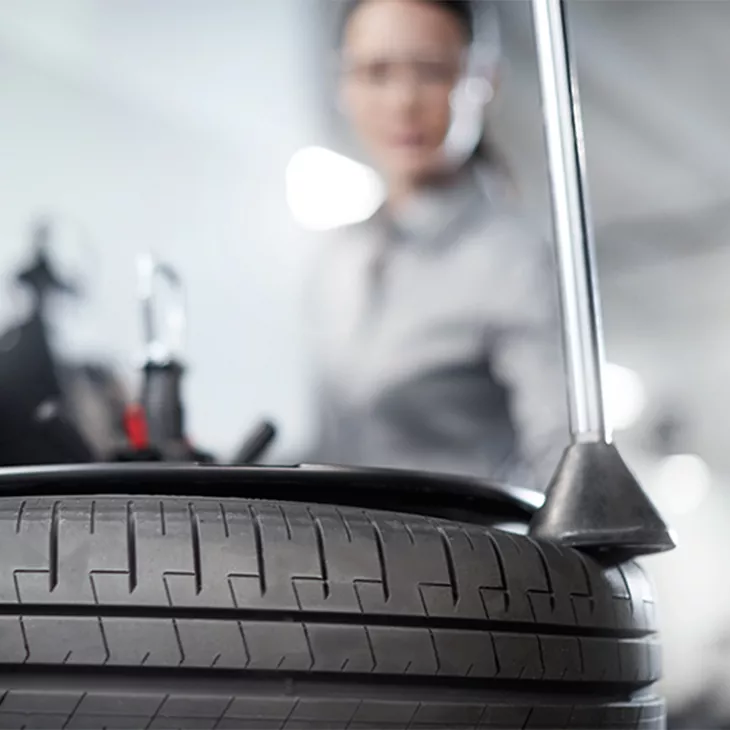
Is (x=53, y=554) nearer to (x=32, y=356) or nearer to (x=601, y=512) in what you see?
(x=601, y=512)

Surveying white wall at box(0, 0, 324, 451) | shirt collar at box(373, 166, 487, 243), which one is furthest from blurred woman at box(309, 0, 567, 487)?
white wall at box(0, 0, 324, 451)

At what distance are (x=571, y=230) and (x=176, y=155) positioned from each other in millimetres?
1891

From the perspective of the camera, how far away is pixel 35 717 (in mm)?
378

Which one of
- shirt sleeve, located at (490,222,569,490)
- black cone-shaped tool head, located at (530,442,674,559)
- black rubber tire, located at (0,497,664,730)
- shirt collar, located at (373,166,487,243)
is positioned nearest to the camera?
black rubber tire, located at (0,497,664,730)

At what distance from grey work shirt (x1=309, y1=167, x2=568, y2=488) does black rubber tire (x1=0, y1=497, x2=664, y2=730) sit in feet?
5.65

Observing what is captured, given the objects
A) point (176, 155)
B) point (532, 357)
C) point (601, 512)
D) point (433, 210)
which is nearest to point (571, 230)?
point (601, 512)

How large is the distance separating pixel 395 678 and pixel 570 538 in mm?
128

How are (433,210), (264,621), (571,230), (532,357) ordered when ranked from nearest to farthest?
1. (264,621)
2. (571,230)
3. (532,357)
4. (433,210)

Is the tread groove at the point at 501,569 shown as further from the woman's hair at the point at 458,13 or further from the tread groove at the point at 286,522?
the woman's hair at the point at 458,13

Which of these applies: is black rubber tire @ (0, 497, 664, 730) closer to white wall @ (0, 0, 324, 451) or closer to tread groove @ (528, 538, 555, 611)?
tread groove @ (528, 538, 555, 611)

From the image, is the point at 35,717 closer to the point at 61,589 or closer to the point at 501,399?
the point at 61,589

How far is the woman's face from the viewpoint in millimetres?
2355

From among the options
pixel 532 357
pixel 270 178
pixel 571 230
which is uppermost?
pixel 270 178

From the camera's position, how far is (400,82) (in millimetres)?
2359
